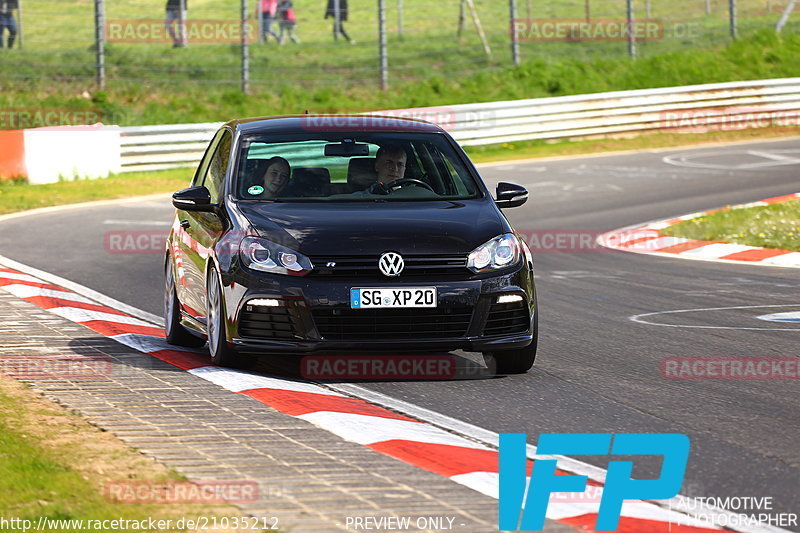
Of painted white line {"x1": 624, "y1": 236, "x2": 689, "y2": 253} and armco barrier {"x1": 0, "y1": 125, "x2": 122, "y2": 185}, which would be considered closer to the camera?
painted white line {"x1": 624, "y1": 236, "x2": 689, "y2": 253}

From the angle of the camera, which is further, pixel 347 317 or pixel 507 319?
pixel 507 319

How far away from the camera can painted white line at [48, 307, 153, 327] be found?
10.6m

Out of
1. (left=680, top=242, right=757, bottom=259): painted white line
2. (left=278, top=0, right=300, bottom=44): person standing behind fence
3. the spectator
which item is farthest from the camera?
(left=278, top=0, right=300, bottom=44): person standing behind fence

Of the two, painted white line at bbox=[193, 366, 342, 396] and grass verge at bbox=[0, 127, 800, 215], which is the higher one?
painted white line at bbox=[193, 366, 342, 396]

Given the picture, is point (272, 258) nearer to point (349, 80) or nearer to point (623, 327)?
point (623, 327)

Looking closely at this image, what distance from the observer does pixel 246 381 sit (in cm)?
798

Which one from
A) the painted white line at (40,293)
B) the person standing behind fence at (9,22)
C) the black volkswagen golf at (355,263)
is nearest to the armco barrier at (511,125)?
the person standing behind fence at (9,22)

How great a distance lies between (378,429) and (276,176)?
274 cm

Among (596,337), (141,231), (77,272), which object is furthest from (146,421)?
(141,231)

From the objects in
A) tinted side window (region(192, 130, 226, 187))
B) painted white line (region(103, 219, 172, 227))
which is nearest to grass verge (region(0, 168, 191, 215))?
painted white line (region(103, 219, 172, 227))

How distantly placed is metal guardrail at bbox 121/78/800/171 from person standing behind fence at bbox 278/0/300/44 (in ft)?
13.7

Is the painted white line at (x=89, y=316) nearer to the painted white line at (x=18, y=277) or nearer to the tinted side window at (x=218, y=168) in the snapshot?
the tinted side window at (x=218, y=168)

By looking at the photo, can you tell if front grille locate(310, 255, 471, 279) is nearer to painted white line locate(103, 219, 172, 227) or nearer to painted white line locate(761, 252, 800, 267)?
painted white line locate(761, 252, 800, 267)

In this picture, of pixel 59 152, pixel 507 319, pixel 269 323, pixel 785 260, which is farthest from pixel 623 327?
pixel 59 152
